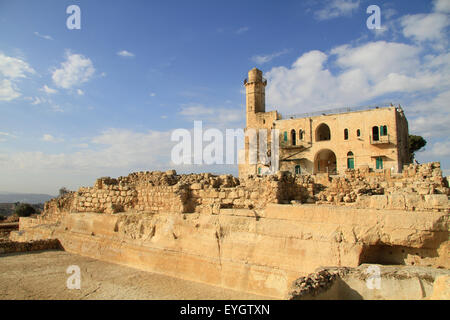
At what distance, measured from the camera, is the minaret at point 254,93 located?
32375 mm

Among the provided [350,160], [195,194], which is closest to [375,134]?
[350,160]

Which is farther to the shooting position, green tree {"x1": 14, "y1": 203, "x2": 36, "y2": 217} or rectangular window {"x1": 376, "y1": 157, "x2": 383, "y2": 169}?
green tree {"x1": 14, "y1": 203, "x2": 36, "y2": 217}

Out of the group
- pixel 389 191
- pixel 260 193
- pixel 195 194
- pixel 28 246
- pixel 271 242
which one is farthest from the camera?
pixel 28 246

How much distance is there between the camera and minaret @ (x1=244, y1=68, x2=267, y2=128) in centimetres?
3238

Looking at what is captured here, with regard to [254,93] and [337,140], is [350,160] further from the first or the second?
[254,93]

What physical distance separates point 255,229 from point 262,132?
998 inches

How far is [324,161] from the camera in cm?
2784

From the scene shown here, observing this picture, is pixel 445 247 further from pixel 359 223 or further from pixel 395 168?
pixel 395 168

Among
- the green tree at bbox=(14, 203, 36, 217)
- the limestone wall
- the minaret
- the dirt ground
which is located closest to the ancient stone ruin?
the limestone wall

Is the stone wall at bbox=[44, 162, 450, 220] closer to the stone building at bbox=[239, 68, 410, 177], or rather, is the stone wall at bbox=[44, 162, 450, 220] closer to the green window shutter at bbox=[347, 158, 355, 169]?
the stone building at bbox=[239, 68, 410, 177]

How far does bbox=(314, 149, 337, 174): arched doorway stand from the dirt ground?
23.3m

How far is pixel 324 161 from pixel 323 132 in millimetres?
2981

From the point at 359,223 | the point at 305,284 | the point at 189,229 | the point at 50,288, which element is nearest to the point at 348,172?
the point at 359,223

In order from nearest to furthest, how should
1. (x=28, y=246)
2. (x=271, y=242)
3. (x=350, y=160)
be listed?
(x=271, y=242)
(x=28, y=246)
(x=350, y=160)
